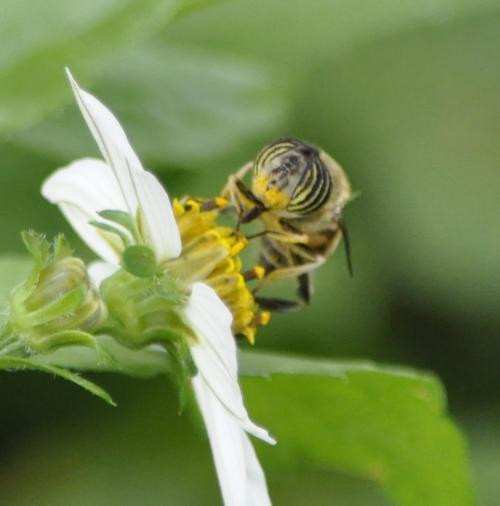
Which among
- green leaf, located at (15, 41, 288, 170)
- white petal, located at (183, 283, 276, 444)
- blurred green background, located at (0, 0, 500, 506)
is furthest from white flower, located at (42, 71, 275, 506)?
green leaf, located at (15, 41, 288, 170)

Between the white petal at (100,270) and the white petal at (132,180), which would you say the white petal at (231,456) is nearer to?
the white petal at (132,180)

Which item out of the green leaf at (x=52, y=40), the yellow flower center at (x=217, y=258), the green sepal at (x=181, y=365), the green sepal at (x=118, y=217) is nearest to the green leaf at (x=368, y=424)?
the yellow flower center at (x=217, y=258)

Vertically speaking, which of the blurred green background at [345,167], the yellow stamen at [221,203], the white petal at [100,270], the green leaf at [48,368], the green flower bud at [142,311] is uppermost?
the yellow stamen at [221,203]

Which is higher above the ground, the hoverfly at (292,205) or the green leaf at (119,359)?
the hoverfly at (292,205)

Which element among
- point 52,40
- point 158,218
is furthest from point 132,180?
point 52,40

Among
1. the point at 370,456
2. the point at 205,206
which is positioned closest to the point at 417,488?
the point at 370,456

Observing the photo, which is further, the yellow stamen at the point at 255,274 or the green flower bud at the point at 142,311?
the yellow stamen at the point at 255,274
